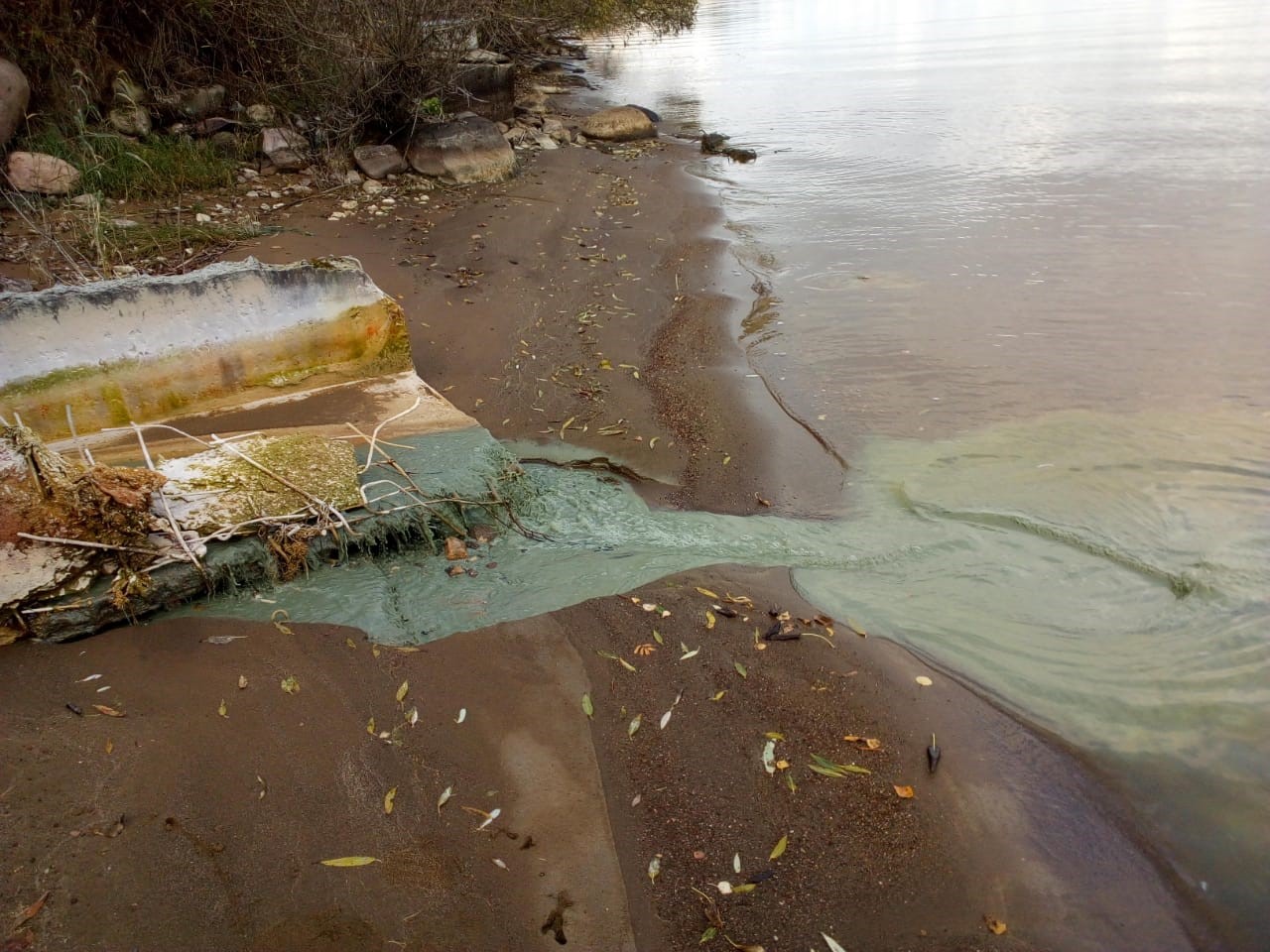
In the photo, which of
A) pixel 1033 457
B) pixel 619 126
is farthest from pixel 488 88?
pixel 1033 457

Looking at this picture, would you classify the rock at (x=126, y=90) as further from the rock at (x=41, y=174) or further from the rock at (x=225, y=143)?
the rock at (x=41, y=174)

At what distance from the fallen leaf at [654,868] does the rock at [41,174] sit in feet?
28.2

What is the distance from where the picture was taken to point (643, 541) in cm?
466

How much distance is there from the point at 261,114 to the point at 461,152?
225cm

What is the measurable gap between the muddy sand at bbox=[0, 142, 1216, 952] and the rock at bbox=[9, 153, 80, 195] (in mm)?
6580

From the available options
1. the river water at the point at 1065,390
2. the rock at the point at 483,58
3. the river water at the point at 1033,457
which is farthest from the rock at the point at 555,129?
the river water at the point at 1065,390

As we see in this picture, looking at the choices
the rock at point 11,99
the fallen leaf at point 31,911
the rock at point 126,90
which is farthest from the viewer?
the rock at point 126,90

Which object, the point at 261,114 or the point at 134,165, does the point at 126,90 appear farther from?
the point at 261,114

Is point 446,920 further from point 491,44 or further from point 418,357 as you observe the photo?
point 491,44

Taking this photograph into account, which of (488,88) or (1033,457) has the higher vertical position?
(488,88)

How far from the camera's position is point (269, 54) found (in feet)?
32.9

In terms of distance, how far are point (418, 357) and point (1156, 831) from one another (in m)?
5.28

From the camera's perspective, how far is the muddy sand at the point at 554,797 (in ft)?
8.84

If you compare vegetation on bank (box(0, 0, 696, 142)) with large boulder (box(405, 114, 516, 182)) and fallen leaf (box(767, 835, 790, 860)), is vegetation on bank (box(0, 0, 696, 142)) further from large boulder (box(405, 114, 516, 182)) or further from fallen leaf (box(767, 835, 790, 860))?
fallen leaf (box(767, 835, 790, 860))
